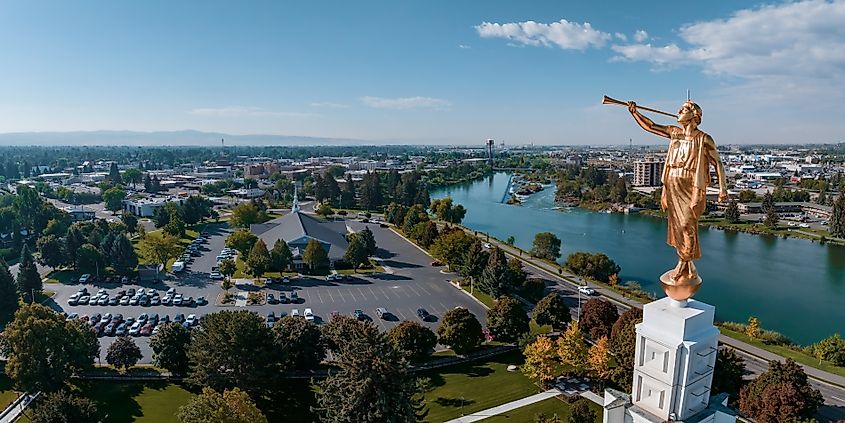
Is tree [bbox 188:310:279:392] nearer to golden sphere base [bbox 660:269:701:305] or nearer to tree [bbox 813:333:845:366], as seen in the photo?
golden sphere base [bbox 660:269:701:305]

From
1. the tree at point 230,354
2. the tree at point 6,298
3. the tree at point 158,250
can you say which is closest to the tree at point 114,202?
the tree at point 158,250

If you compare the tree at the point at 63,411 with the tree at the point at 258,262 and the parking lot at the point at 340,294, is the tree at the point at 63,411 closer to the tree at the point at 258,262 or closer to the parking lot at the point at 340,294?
the parking lot at the point at 340,294

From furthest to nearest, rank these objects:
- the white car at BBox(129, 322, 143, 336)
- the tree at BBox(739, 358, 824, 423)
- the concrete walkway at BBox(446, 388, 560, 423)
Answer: the white car at BBox(129, 322, 143, 336), the concrete walkway at BBox(446, 388, 560, 423), the tree at BBox(739, 358, 824, 423)

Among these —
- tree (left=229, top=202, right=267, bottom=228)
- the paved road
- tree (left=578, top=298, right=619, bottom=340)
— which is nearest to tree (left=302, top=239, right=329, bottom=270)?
the paved road

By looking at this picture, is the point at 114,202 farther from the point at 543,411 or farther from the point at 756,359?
the point at 756,359

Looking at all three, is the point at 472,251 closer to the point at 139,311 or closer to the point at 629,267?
the point at 629,267

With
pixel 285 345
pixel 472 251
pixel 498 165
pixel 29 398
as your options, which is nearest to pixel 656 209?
pixel 472 251

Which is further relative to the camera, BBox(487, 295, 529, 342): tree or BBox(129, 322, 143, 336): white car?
BBox(129, 322, 143, 336): white car
